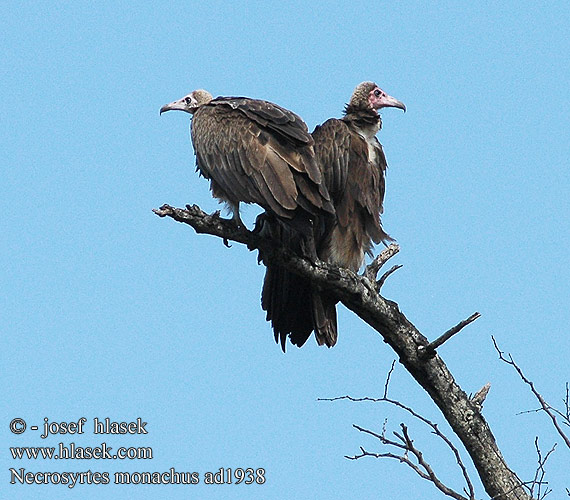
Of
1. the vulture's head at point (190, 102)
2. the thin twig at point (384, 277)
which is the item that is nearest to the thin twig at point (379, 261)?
the thin twig at point (384, 277)

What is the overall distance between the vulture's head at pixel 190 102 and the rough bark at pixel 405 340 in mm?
2126

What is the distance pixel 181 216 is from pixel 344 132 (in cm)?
193

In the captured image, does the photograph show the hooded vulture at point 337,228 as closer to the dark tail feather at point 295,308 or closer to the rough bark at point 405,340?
the dark tail feather at point 295,308

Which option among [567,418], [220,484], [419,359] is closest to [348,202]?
[419,359]

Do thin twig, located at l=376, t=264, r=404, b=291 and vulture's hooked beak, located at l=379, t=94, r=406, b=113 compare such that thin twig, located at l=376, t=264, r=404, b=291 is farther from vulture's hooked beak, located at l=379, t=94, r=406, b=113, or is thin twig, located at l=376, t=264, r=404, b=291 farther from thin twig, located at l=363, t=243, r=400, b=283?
vulture's hooked beak, located at l=379, t=94, r=406, b=113

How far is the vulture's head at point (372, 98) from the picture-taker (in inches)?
307

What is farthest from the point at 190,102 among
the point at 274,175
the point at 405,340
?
the point at 405,340

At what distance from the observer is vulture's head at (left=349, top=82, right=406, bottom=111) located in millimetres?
7809

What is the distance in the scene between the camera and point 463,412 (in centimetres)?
618

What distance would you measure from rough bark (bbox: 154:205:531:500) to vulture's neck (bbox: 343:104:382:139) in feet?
4.53

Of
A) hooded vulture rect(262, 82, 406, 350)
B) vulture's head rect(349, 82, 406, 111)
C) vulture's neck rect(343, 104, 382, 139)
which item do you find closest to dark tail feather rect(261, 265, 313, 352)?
hooded vulture rect(262, 82, 406, 350)

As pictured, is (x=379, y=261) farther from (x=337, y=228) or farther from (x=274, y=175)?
(x=274, y=175)

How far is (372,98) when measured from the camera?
25.7 ft

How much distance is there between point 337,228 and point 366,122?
0.87 m
